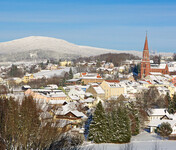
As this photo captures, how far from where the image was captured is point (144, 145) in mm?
26453

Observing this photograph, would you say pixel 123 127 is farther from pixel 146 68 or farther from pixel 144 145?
pixel 146 68

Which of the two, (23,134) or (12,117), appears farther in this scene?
(12,117)

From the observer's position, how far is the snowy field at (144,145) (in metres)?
25.1

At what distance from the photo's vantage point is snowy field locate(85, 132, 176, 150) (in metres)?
25.1

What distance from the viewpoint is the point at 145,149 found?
25.0 m

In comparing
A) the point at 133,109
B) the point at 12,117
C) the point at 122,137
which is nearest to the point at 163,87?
the point at 133,109

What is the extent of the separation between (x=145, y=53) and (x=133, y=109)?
42033 mm

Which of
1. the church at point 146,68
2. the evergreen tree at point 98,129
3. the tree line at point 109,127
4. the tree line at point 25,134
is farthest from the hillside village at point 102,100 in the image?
the tree line at point 25,134

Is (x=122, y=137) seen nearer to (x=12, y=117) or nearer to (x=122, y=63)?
(x=12, y=117)

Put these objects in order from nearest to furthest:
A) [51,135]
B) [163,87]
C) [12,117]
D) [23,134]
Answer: [23,134]
[51,135]
[12,117]
[163,87]

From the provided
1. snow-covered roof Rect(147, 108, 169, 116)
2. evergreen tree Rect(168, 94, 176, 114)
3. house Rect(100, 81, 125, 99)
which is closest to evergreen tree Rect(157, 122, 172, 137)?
snow-covered roof Rect(147, 108, 169, 116)

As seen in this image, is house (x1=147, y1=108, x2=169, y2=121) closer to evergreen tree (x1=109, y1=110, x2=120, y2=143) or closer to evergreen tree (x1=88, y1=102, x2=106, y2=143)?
evergreen tree (x1=109, y1=110, x2=120, y2=143)

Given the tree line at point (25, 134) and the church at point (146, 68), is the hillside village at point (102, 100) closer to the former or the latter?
the church at point (146, 68)

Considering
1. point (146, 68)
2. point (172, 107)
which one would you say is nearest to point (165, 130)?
point (172, 107)
